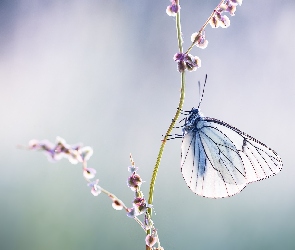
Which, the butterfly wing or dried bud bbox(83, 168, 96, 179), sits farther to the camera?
the butterfly wing

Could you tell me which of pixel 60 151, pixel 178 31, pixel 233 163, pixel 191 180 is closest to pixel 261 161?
pixel 233 163

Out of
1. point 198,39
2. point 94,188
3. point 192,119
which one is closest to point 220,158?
point 192,119

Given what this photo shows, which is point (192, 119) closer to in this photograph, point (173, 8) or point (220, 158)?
point (220, 158)

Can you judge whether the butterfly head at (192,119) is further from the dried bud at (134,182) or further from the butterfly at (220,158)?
the dried bud at (134,182)

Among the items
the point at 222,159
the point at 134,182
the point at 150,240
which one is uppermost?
the point at 222,159

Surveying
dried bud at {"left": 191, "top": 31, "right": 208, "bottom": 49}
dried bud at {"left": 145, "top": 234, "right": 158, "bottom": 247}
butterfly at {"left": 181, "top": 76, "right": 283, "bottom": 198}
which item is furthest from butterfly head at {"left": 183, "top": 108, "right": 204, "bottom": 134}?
dried bud at {"left": 145, "top": 234, "right": 158, "bottom": 247}

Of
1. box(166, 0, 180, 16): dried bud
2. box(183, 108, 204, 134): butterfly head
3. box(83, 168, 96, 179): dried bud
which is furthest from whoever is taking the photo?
box(183, 108, 204, 134): butterfly head

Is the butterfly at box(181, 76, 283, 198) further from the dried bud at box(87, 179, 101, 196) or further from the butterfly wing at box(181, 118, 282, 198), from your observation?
the dried bud at box(87, 179, 101, 196)

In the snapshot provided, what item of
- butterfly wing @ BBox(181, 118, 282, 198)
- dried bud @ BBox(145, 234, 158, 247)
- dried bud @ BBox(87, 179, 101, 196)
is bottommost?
dried bud @ BBox(145, 234, 158, 247)
